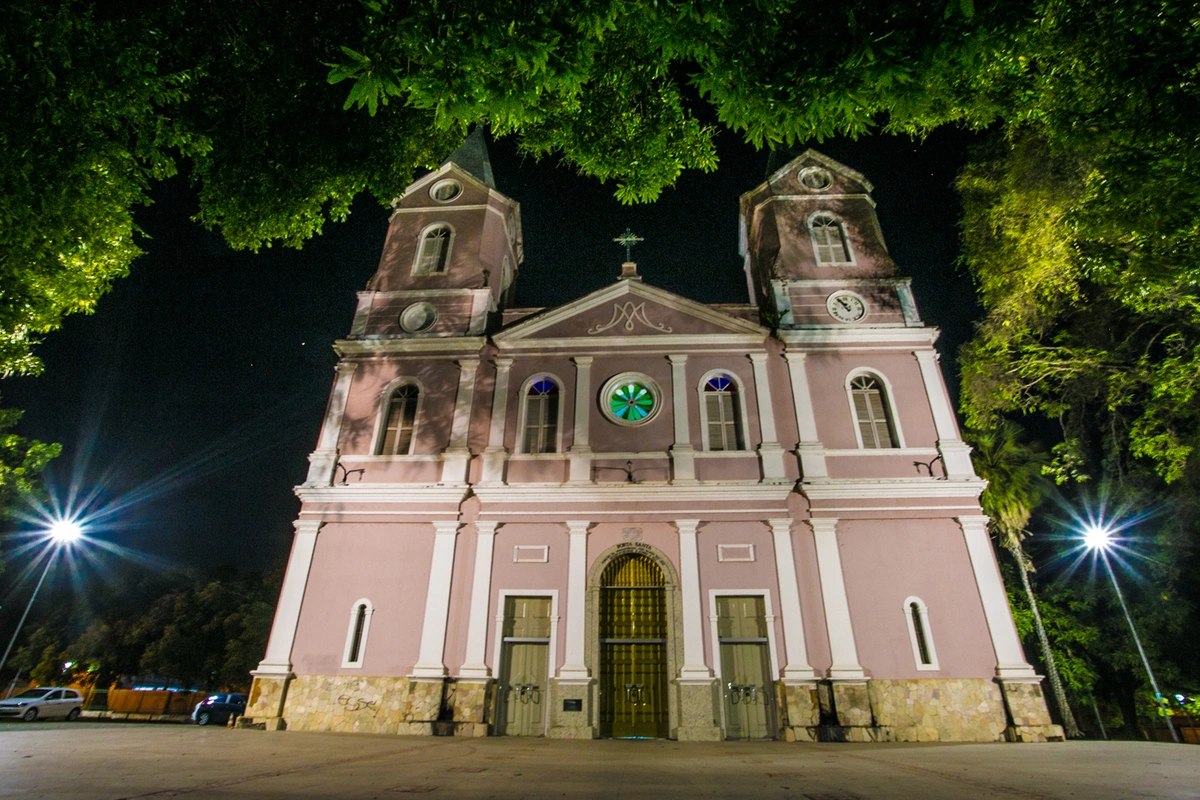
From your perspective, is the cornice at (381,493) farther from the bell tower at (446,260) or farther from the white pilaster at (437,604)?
the bell tower at (446,260)

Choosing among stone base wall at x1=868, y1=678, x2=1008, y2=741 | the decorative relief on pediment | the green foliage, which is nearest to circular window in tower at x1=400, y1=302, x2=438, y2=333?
the decorative relief on pediment

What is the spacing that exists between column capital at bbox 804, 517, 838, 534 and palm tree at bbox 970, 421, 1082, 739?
925 centimetres

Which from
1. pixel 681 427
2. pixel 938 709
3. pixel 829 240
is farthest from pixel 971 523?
pixel 829 240

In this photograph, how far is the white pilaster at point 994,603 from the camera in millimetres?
11242

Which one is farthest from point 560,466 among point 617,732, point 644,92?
point 644,92

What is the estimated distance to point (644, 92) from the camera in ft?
24.6

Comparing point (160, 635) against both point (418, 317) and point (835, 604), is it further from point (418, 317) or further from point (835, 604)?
point (835, 604)

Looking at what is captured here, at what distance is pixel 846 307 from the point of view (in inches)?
599

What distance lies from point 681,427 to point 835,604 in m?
4.74

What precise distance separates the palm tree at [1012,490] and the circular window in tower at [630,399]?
462 inches

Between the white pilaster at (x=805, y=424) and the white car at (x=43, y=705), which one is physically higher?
the white pilaster at (x=805, y=424)

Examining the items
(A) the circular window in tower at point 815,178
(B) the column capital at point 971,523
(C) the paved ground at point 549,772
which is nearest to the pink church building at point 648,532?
(B) the column capital at point 971,523

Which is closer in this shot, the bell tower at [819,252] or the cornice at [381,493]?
the cornice at [381,493]

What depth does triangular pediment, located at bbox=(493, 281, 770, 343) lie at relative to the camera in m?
14.9
